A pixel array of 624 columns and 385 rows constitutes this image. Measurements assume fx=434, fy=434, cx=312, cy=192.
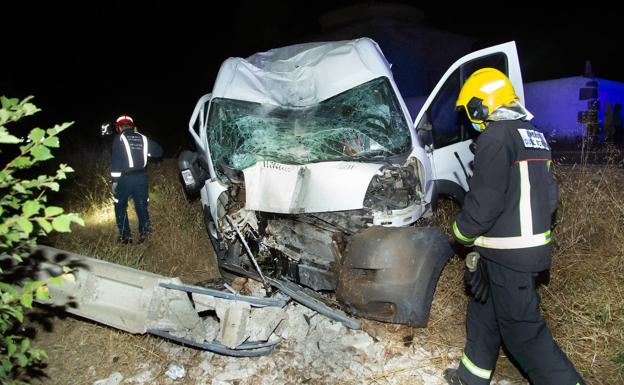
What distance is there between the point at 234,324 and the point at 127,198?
3.23 meters

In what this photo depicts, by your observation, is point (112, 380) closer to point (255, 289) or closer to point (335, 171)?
point (255, 289)

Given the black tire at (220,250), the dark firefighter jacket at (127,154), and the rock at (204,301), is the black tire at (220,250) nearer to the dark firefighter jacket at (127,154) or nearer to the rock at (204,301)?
the rock at (204,301)

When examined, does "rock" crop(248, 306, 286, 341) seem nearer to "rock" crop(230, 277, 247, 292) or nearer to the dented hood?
"rock" crop(230, 277, 247, 292)

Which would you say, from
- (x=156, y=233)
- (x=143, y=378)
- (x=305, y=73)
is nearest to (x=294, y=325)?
(x=143, y=378)

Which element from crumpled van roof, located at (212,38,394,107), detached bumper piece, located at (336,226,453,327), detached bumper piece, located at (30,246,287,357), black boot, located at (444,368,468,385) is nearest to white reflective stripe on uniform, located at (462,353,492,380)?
black boot, located at (444,368,468,385)

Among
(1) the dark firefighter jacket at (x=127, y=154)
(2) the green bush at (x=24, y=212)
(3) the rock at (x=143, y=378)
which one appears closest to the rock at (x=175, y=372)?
(3) the rock at (x=143, y=378)

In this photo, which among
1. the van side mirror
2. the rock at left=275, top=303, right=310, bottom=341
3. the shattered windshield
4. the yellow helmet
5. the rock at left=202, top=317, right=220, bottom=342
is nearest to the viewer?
the yellow helmet

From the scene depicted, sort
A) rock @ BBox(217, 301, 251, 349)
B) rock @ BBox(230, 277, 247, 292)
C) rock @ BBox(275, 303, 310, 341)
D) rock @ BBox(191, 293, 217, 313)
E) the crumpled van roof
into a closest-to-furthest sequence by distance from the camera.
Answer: rock @ BBox(217, 301, 251, 349) → rock @ BBox(191, 293, 217, 313) → rock @ BBox(275, 303, 310, 341) → rock @ BBox(230, 277, 247, 292) → the crumpled van roof

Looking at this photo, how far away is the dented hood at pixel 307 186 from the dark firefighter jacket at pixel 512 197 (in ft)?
2.92

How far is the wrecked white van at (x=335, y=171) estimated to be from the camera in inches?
121

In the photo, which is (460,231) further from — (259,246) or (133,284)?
(133,284)

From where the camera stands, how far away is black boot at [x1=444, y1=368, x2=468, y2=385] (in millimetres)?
2891

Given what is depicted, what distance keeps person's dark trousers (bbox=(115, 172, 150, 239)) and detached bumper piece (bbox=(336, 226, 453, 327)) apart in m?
3.50

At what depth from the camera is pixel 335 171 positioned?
330cm
